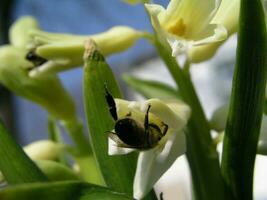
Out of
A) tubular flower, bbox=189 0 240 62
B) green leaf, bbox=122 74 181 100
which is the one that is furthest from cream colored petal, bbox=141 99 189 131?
green leaf, bbox=122 74 181 100

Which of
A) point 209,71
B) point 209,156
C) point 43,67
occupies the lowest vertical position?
point 209,71

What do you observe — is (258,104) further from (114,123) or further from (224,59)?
(224,59)

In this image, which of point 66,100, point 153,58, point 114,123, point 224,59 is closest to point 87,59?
point 114,123

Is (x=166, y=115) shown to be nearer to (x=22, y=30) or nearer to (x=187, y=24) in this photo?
(x=187, y=24)

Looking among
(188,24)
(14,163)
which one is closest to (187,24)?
(188,24)

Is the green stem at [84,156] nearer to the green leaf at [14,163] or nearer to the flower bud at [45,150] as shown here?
the flower bud at [45,150]
